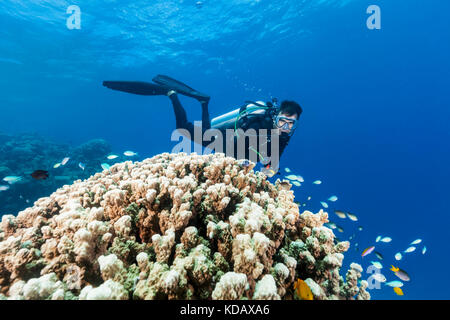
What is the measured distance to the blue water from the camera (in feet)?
79.8

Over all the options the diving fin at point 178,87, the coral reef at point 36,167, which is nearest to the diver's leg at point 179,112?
the diving fin at point 178,87

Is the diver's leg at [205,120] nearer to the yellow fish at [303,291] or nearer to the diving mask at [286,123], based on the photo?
the diving mask at [286,123]

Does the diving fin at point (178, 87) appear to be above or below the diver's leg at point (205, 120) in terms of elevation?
above

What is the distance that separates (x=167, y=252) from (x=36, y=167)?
17.1 m

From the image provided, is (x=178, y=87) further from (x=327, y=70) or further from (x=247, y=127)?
(x=327, y=70)

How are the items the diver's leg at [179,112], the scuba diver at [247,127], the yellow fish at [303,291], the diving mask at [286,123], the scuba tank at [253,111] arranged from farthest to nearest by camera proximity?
the diver's leg at [179,112], the scuba tank at [253,111], the scuba diver at [247,127], the diving mask at [286,123], the yellow fish at [303,291]

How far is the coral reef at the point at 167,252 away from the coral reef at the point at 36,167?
1090 centimetres

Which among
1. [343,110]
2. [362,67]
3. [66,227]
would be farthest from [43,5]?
[343,110]

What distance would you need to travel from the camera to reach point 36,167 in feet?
42.6

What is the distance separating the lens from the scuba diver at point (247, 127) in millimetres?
5992

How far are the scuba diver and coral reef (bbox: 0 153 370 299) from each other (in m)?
2.41

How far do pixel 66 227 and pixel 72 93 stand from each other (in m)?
78.8

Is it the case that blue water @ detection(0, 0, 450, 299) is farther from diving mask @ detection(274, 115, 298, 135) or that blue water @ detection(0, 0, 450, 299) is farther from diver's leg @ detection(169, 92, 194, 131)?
diver's leg @ detection(169, 92, 194, 131)

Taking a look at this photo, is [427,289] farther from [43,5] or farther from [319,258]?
[43,5]
